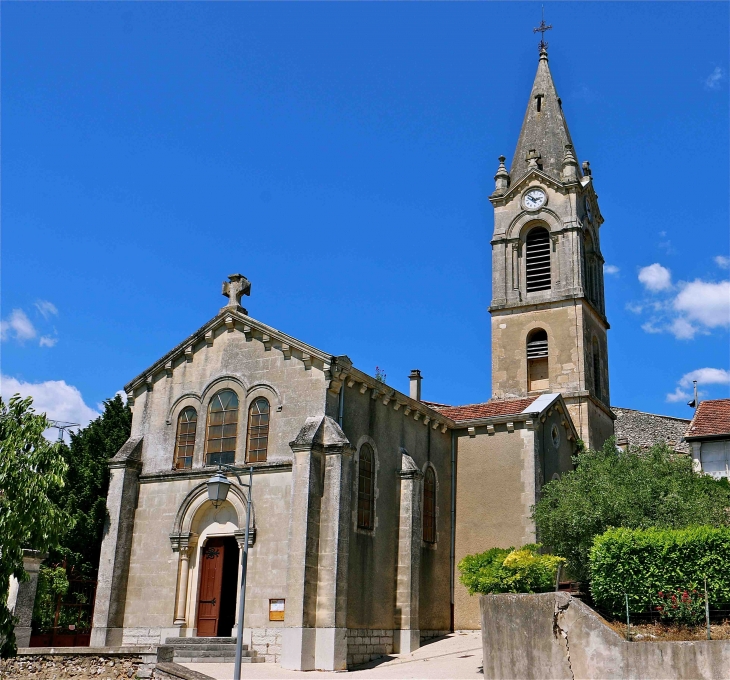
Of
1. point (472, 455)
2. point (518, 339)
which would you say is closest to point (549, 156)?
point (518, 339)

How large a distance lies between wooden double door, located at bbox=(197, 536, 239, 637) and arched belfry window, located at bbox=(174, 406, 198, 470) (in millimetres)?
2639

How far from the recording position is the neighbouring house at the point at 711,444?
105 feet

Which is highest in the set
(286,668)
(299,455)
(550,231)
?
(550,231)

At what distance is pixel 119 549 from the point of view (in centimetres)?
2566

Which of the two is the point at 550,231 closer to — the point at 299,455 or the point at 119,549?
the point at 299,455

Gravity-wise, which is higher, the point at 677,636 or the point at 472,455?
the point at 472,455

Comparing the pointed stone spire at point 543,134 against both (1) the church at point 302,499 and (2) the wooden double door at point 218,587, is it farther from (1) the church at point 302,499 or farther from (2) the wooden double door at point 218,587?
(2) the wooden double door at point 218,587

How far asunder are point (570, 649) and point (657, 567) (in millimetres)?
2675

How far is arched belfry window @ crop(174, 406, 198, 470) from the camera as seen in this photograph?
26.3 metres

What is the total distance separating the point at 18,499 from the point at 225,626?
1095 cm

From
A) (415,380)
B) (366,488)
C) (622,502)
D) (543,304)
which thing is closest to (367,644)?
(366,488)

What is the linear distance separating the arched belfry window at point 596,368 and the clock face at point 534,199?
7.03 meters

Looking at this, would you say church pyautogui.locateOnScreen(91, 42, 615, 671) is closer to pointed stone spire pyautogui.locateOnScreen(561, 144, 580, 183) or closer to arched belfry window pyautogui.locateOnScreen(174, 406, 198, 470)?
arched belfry window pyautogui.locateOnScreen(174, 406, 198, 470)

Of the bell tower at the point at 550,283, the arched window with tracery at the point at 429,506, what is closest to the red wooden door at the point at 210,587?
the arched window with tracery at the point at 429,506
